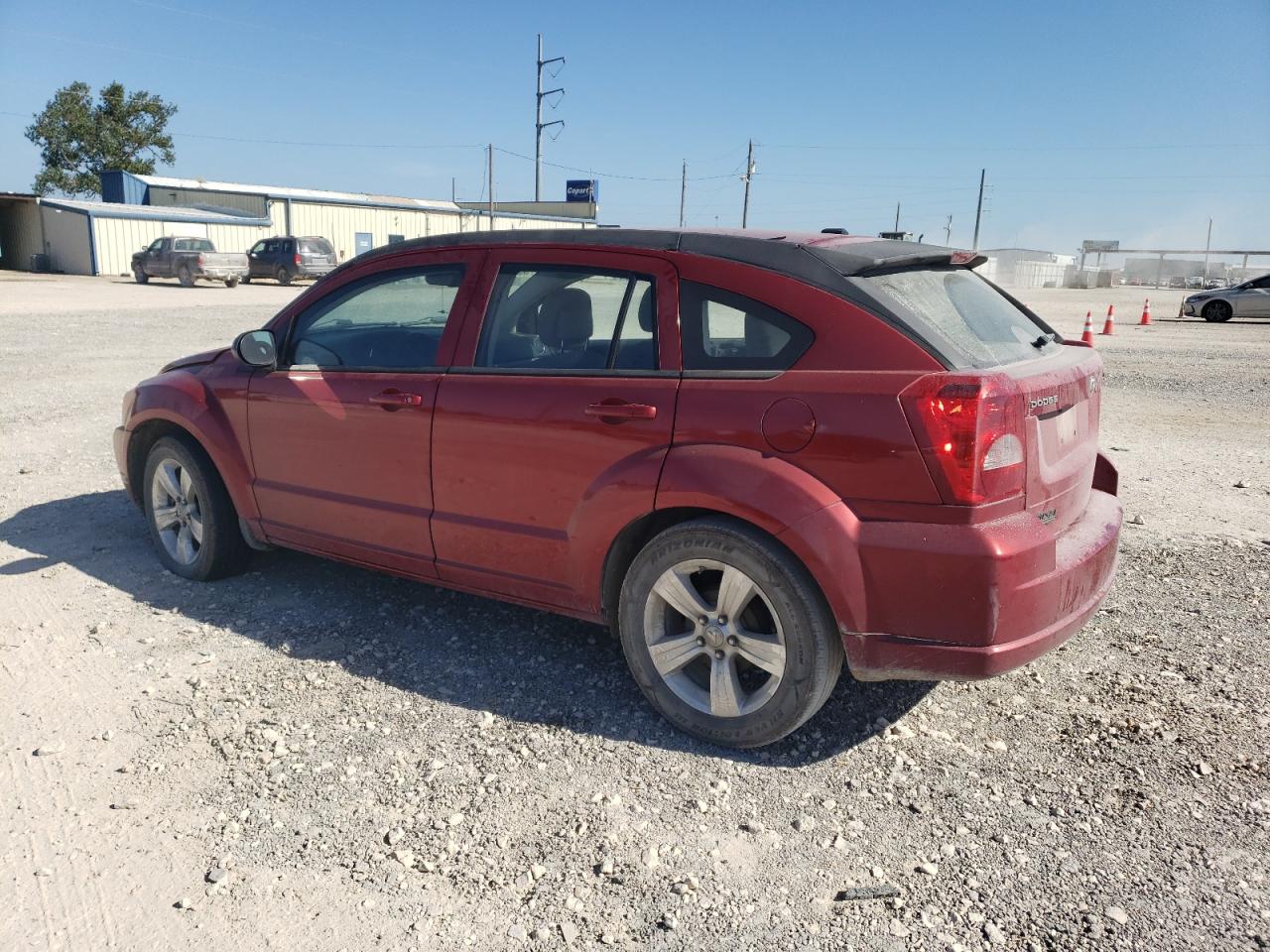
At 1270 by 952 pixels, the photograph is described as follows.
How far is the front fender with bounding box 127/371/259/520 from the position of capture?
4.68 metres

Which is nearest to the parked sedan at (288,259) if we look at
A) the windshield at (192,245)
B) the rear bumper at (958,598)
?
the windshield at (192,245)

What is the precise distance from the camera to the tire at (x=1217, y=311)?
27672 mm

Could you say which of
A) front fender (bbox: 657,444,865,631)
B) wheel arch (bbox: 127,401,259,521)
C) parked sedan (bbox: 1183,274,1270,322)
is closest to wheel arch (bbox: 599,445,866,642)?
front fender (bbox: 657,444,865,631)

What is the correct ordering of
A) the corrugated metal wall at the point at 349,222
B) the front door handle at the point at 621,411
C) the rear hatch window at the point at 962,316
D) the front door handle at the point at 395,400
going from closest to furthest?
the rear hatch window at the point at 962,316, the front door handle at the point at 621,411, the front door handle at the point at 395,400, the corrugated metal wall at the point at 349,222

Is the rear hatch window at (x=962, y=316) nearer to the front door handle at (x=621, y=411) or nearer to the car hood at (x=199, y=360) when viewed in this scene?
the front door handle at (x=621, y=411)

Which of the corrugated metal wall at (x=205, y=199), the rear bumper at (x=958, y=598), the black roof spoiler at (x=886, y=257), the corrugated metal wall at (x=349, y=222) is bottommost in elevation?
the rear bumper at (x=958, y=598)

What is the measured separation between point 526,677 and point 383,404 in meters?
1.25

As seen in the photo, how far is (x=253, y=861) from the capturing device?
9.04 feet

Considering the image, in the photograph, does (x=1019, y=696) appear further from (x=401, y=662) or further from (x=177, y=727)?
(x=177, y=727)

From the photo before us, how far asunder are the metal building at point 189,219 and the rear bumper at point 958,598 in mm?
36589

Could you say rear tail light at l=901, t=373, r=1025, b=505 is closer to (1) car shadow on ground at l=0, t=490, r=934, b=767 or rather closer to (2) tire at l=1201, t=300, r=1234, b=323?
(1) car shadow on ground at l=0, t=490, r=934, b=767

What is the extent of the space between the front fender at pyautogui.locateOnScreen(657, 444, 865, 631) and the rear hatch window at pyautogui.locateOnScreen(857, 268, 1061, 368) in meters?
0.59

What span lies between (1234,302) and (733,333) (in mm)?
29528

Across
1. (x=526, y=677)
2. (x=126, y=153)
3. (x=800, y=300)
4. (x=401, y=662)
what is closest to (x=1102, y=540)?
(x=800, y=300)
